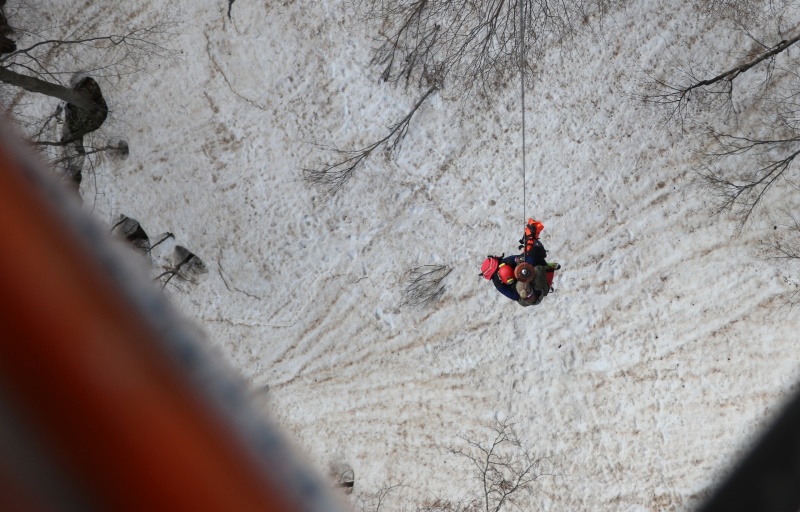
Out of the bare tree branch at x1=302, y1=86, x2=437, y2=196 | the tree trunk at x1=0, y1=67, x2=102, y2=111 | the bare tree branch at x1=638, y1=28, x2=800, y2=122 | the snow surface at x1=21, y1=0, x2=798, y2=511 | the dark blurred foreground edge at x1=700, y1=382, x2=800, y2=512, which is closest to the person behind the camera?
the dark blurred foreground edge at x1=700, y1=382, x2=800, y2=512

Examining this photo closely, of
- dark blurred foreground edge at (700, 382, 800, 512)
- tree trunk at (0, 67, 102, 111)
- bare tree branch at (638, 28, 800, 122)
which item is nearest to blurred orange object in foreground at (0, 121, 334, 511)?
dark blurred foreground edge at (700, 382, 800, 512)

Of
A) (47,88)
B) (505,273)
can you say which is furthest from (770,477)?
(47,88)

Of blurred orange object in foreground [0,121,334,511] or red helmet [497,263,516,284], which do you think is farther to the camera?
red helmet [497,263,516,284]

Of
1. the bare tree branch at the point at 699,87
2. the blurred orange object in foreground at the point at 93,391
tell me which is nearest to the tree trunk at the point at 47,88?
the blurred orange object in foreground at the point at 93,391

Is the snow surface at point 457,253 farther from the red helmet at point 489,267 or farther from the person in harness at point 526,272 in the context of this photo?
the red helmet at point 489,267

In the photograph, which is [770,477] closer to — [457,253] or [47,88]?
[457,253]

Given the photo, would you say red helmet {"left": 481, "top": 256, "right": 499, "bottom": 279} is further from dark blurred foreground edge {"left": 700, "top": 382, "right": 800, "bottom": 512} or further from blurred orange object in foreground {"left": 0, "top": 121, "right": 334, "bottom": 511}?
blurred orange object in foreground {"left": 0, "top": 121, "right": 334, "bottom": 511}

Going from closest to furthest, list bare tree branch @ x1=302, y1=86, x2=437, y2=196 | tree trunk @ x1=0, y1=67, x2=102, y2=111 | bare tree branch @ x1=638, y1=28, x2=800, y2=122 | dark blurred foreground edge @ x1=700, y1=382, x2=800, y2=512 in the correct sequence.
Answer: dark blurred foreground edge @ x1=700, y1=382, x2=800, y2=512
tree trunk @ x1=0, y1=67, x2=102, y2=111
bare tree branch @ x1=638, y1=28, x2=800, y2=122
bare tree branch @ x1=302, y1=86, x2=437, y2=196
